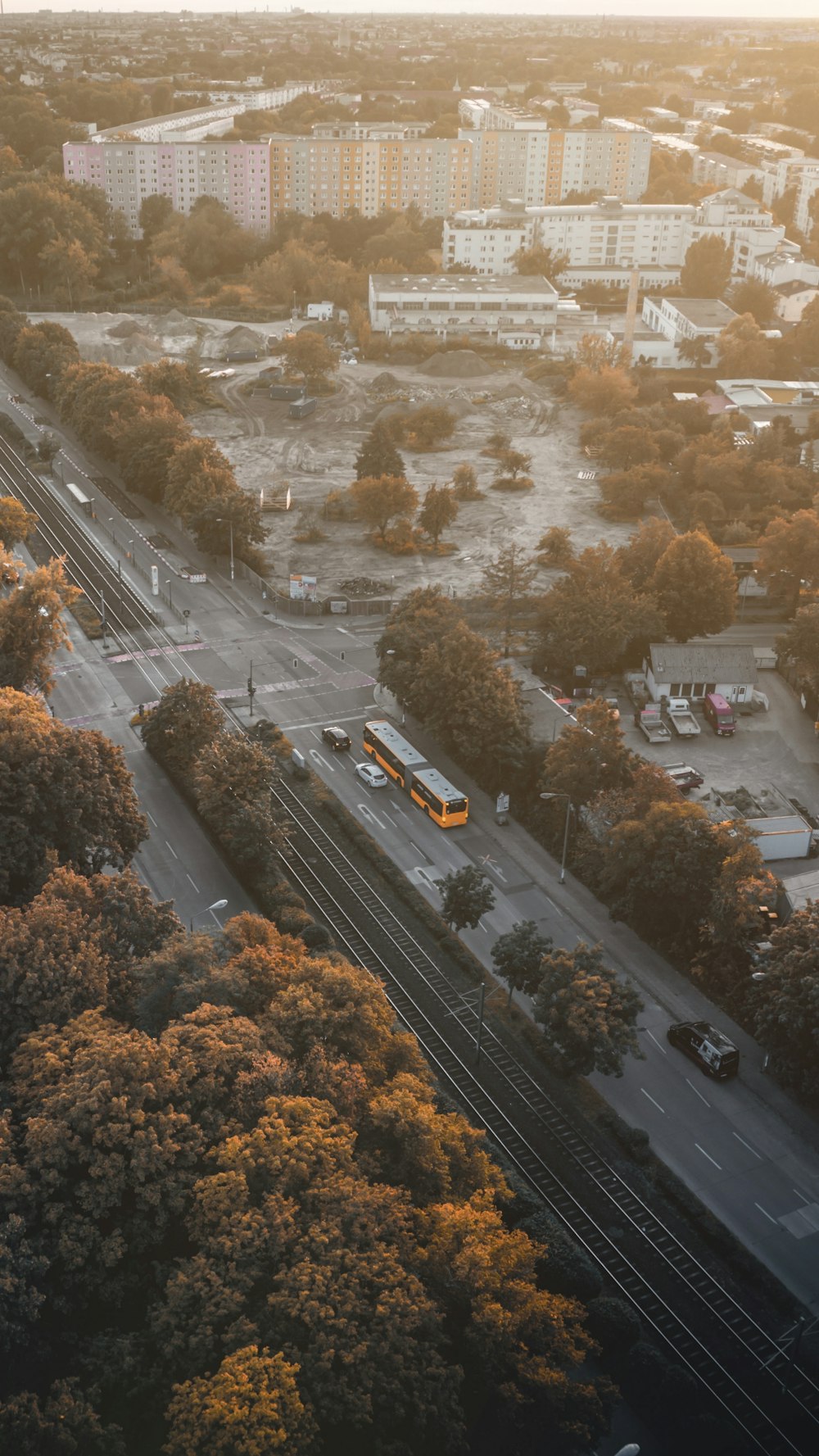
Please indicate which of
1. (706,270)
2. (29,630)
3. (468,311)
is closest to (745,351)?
(706,270)

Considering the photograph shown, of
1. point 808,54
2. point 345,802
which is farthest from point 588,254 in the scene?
point 808,54

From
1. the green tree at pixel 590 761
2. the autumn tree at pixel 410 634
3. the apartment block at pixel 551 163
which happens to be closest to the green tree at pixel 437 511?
the autumn tree at pixel 410 634

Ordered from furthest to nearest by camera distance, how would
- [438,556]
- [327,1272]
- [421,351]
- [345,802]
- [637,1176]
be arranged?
[421,351] < [438,556] < [345,802] < [637,1176] < [327,1272]

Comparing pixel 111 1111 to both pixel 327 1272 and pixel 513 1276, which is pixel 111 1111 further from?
pixel 513 1276

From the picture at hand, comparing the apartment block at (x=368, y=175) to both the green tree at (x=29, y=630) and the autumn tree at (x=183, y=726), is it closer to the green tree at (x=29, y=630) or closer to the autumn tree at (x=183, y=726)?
the green tree at (x=29, y=630)

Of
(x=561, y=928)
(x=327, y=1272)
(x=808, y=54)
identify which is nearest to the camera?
(x=327, y=1272)
